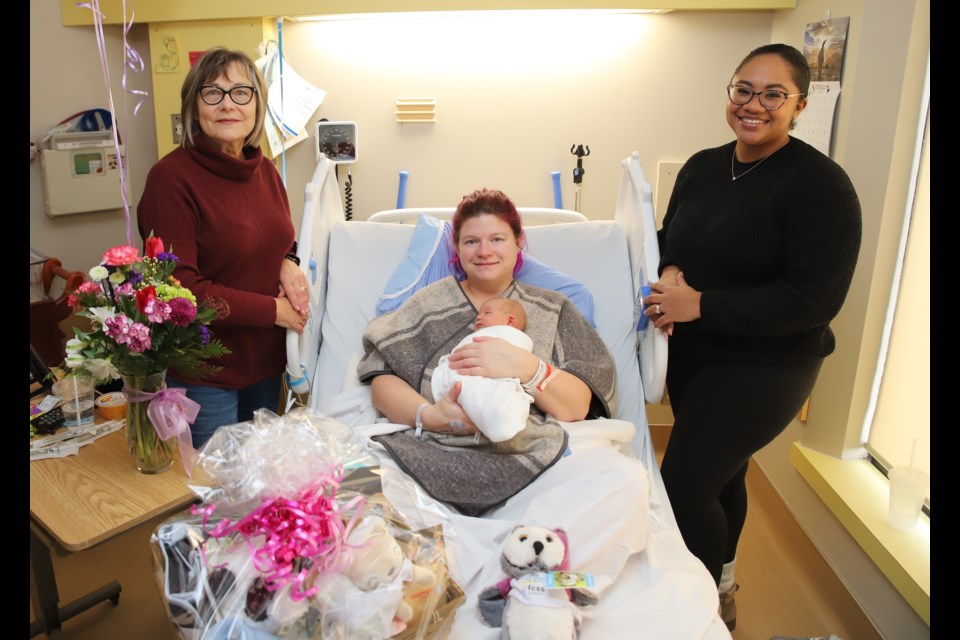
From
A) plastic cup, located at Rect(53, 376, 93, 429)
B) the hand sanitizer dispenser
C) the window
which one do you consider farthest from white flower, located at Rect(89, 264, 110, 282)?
the window

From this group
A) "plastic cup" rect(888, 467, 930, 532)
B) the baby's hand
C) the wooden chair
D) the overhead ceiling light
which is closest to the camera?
the baby's hand

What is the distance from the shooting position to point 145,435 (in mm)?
1557

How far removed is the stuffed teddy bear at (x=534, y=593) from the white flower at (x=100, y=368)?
0.89 m

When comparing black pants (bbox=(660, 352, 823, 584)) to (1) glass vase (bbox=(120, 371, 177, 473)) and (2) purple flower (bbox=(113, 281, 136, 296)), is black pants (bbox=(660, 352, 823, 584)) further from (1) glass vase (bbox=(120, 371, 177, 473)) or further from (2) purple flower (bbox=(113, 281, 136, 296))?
(2) purple flower (bbox=(113, 281, 136, 296))

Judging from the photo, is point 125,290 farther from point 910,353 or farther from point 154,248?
point 910,353

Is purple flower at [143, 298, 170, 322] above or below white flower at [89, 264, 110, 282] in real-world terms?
below

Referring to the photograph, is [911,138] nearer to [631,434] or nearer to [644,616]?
[631,434]

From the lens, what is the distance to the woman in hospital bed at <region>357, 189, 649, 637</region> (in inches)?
55.7

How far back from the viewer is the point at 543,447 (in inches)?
67.4

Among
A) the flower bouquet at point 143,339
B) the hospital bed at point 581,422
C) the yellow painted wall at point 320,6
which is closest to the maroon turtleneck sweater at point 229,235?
the hospital bed at point 581,422

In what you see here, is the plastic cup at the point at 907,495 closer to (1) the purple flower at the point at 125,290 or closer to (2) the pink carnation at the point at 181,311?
(2) the pink carnation at the point at 181,311

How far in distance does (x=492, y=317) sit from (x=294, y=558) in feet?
3.50
